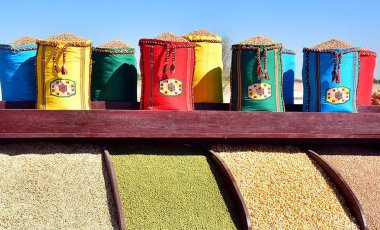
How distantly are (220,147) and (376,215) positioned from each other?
2.98 feet

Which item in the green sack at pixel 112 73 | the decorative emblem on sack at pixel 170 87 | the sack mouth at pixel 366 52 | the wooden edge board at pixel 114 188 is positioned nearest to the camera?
the wooden edge board at pixel 114 188

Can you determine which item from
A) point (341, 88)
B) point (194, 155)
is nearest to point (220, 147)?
point (194, 155)

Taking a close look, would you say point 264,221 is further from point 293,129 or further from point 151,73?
point 151,73

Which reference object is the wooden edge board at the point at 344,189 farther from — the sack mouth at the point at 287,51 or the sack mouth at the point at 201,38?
the sack mouth at the point at 201,38

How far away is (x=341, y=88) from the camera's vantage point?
107 inches

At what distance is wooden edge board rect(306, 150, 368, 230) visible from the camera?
2.32 meters

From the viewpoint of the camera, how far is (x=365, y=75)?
2.91 metres

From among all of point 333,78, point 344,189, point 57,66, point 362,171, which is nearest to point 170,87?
point 57,66

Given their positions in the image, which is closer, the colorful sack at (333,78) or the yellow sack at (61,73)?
the yellow sack at (61,73)

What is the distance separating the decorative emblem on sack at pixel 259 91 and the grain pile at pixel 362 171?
514 mm

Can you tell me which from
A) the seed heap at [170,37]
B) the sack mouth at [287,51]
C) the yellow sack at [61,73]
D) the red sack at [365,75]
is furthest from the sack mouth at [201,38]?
the red sack at [365,75]

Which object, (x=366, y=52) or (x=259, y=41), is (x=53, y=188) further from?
Answer: (x=366, y=52)

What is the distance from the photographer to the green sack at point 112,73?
263cm

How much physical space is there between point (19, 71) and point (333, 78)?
72.2 inches
